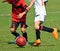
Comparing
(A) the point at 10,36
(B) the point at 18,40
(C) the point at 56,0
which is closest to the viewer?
(B) the point at 18,40

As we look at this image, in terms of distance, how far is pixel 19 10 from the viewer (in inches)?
475

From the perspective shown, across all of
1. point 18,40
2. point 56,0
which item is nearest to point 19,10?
point 18,40

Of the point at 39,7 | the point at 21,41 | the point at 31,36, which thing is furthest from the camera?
the point at 31,36

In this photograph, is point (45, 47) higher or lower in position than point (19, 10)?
lower

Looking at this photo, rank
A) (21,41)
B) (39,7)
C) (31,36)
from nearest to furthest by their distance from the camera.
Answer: (21,41) < (39,7) < (31,36)

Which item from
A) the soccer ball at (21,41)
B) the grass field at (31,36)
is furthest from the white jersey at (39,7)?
the grass field at (31,36)

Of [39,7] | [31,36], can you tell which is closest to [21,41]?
[39,7]

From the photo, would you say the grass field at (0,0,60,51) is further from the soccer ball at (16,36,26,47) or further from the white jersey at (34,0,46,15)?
the white jersey at (34,0,46,15)

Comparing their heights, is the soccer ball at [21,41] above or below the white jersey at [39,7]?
below

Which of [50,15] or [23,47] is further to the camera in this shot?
[50,15]

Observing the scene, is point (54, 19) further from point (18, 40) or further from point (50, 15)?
point (18, 40)

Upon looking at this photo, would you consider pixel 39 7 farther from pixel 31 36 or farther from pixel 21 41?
pixel 31 36

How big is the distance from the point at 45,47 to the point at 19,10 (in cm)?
146

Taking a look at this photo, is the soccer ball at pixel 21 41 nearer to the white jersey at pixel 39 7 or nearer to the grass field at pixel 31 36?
the grass field at pixel 31 36
